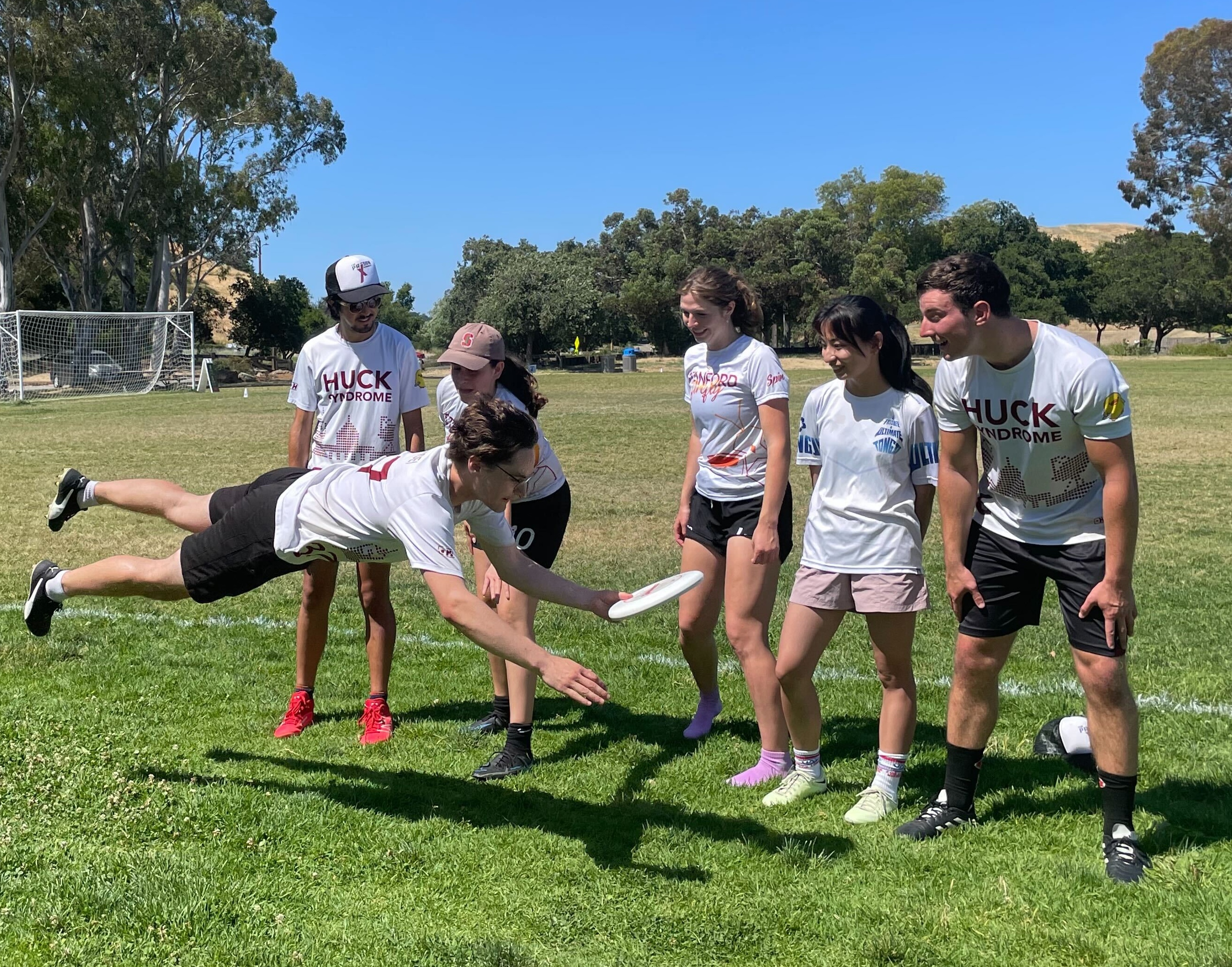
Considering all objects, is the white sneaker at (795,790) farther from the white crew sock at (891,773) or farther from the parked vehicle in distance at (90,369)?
the parked vehicle in distance at (90,369)

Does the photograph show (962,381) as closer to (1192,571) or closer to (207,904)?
(207,904)

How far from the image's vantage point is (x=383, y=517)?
4074 millimetres

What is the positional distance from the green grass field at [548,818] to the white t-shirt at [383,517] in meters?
1.10

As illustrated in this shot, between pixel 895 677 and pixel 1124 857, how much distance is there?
1.06 meters

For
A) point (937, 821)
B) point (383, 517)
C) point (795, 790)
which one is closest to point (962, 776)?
point (937, 821)

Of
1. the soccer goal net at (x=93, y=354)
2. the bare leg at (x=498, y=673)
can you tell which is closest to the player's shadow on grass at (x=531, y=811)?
the bare leg at (x=498, y=673)

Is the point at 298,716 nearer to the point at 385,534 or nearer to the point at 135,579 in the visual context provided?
the point at 135,579

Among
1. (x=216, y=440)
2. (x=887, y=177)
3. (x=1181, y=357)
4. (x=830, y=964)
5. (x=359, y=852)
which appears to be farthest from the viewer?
(x=887, y=177)

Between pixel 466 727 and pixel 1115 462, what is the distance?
3.45m

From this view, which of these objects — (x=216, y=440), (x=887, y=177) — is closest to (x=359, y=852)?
(x=216, y=440)

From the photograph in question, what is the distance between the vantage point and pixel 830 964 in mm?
3223

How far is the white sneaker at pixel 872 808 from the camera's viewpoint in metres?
4.36

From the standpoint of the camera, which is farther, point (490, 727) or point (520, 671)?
point (490, 727)

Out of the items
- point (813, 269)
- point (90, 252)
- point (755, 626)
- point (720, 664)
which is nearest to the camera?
point (755, 626)
